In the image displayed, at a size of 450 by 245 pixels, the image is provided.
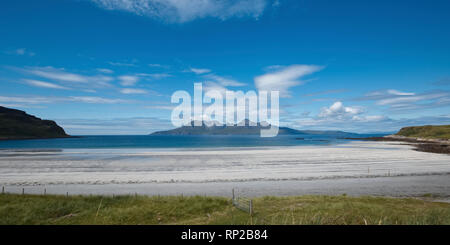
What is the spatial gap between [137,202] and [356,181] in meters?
27.9

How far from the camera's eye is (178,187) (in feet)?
91.0

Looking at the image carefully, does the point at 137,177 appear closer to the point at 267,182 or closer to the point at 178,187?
the point at 178,187

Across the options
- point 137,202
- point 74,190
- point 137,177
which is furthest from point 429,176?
point 74,190

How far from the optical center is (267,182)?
30297 millimetres

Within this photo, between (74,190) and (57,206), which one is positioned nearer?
(57,206)

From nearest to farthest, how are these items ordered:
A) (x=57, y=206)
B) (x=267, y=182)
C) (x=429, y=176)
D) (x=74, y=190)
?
(x=57, y=206), (x=74, y=190), (x=267, y=182), (x=429, y=176)

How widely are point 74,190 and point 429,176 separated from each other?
4792cm
